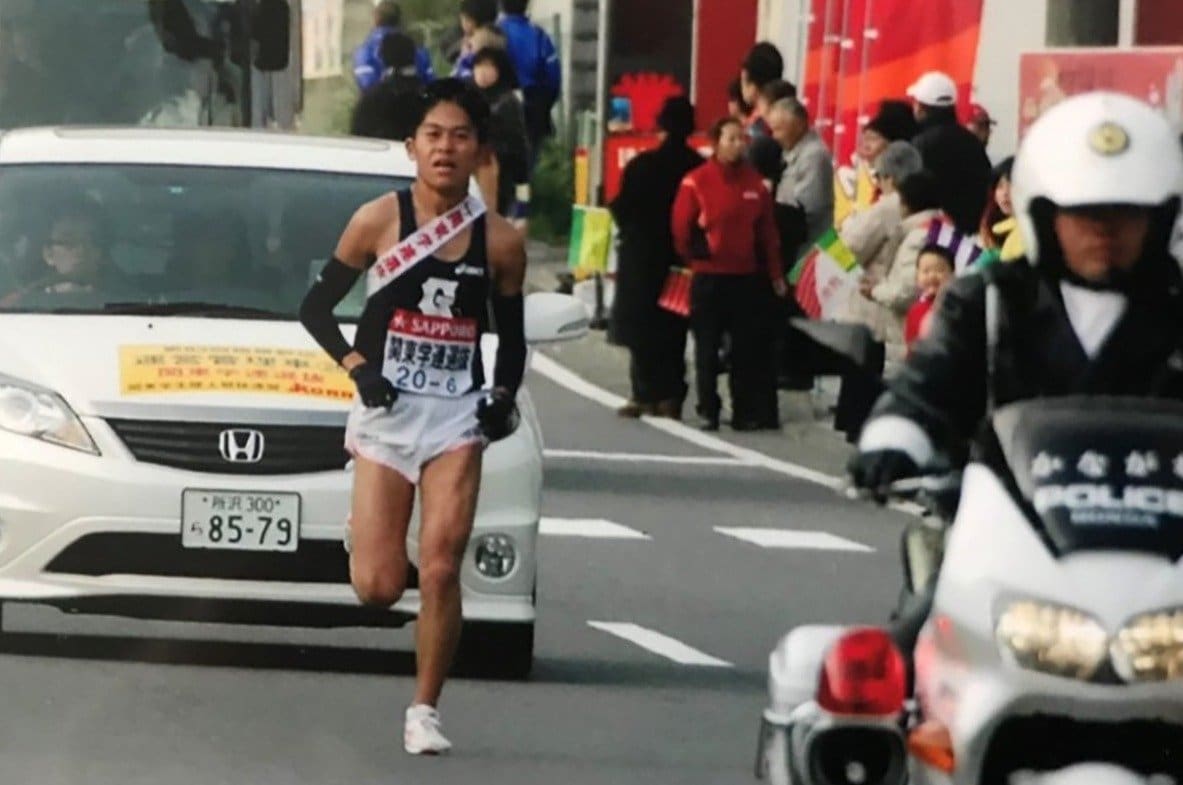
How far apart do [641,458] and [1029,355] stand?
14.9 metres

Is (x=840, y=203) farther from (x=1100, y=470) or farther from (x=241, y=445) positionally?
(x=1100, y=470)

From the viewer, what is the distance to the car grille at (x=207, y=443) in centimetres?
1195

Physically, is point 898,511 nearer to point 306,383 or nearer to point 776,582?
point 776,582

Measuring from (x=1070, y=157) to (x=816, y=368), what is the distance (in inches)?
24.7

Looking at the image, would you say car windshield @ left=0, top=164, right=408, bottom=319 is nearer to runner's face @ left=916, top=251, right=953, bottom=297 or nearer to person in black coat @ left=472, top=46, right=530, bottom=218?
runner's face @ left=916, top=251, right=953, bottom=297

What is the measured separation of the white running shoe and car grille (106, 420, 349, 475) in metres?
1.48

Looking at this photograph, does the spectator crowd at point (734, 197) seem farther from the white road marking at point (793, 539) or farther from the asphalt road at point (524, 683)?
the asphalt road at point (524, 683)

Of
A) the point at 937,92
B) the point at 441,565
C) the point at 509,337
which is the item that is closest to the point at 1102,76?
the point at 937,92

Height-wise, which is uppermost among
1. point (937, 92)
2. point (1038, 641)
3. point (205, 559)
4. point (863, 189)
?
point (1038, 641)

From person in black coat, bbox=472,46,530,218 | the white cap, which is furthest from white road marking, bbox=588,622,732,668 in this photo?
person in black coat, bbox=472,46,530,218

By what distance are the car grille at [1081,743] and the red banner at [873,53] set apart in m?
17.9

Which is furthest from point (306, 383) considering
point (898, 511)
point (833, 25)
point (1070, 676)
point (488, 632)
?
point (833, 25)

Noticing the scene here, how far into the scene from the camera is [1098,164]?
623cm

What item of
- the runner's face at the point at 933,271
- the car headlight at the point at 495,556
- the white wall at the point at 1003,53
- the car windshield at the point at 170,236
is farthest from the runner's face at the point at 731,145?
the car headlight at the point at 495,556
